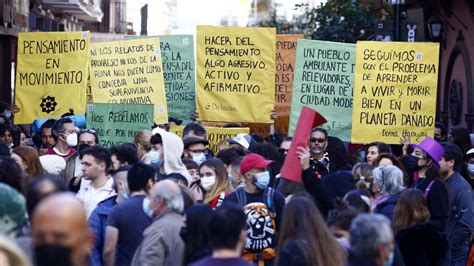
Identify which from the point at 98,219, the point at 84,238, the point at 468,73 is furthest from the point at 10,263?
the point at 468,73

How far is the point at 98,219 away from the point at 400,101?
6301 mm

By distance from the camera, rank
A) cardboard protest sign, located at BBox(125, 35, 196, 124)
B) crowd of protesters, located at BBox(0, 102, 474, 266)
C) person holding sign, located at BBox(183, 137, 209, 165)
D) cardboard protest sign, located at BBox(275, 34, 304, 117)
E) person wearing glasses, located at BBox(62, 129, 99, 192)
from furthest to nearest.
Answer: cardboard protest sign, located at BBox(275, 34, 304, 117)
cardboard protest sign, located at BBox(125, 35, 196, 124)
person holding sign, located at BBox(183, 137, 209, 165)
person wearing glasses, located at BBox(62, 129, 99, 192)
crowd of protesters, located at BBox(0, 102, 474, 266)

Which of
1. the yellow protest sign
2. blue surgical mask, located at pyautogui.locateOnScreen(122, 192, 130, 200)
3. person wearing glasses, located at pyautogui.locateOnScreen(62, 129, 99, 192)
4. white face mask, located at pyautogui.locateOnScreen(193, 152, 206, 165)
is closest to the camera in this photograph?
blue surgical mask, located at pyautogui.locateOnScreen(122, 192, 130, 200)

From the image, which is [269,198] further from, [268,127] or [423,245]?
[268,127]

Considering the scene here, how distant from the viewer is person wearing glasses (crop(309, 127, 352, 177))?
39.7 ft

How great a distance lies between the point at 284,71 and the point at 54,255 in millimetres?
12785

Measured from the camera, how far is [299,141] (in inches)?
345

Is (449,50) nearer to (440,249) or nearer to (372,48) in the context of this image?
(372,48)

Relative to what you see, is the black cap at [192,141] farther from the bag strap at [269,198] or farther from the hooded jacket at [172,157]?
the bag strap at [269,198]

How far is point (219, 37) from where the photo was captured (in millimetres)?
15898

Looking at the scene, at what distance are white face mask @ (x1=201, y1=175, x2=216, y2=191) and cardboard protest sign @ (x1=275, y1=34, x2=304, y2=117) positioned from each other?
696 cm

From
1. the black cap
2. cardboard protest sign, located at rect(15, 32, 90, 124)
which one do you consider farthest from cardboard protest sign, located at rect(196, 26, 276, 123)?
the black cap

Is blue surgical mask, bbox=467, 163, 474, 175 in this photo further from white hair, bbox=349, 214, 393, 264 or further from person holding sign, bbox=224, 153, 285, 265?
white hair, bbox=349, 214, 393, 264

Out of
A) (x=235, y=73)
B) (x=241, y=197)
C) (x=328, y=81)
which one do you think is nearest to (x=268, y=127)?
(x=235, y=73)
